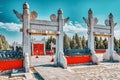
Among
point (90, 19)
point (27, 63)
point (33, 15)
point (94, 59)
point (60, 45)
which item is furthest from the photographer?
point (90, 19)

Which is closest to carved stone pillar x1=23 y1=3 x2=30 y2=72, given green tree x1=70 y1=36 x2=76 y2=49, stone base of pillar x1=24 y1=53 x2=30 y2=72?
stone base of pillar x1=24 y1=53 x2=30 y2=72

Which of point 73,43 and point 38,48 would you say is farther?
point 73,43

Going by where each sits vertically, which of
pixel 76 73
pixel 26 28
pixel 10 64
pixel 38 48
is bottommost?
pixel 76 73

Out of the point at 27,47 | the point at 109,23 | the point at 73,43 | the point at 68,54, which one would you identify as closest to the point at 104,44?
the point at 73,43

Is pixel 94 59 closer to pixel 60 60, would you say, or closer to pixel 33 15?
pixel 60 60

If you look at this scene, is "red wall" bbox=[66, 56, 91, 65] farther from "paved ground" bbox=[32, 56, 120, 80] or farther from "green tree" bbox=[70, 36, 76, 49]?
"green tree" bbox=[70, 36, 76, 49]

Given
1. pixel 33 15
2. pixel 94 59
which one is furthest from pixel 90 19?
pixel 33 15

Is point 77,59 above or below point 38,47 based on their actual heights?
below

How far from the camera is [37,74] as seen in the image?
10750 mm

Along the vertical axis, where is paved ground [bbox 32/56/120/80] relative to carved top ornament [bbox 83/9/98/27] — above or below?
below

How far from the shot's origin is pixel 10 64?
1190cm

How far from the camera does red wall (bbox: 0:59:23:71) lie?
1150 cm

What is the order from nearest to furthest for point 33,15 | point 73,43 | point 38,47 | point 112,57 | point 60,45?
point 33,15
point 60,45
point 112,57
point 38,47
point 73,43

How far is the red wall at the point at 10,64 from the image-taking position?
37.7 feet
